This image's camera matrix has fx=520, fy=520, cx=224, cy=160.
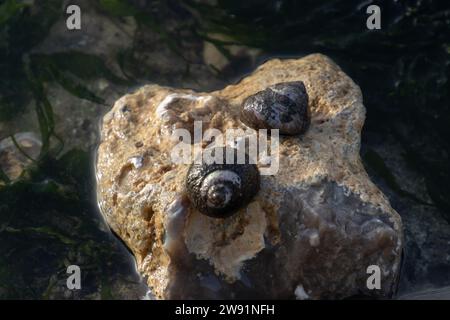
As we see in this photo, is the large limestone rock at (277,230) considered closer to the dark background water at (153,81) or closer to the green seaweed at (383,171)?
the dark background water at (153,81)

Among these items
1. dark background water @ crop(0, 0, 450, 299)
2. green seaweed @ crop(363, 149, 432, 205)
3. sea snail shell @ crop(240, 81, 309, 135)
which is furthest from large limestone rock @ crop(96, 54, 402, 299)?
green seaweed @ crop(363, 149, 432, 205)

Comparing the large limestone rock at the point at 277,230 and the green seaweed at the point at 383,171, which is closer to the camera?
the large limestone rock at the point at 277,230

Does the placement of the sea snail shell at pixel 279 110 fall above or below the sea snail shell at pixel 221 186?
above

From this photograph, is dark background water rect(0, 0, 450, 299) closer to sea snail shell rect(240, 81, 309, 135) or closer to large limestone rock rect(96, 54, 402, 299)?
large limestone rock rect(96, 54, 402, 299)

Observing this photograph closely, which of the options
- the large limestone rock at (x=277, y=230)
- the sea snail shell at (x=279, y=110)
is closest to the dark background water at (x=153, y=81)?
the large limestone rock at (x=277, y=230)

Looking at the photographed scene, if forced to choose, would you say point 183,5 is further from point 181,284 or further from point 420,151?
point 181,284

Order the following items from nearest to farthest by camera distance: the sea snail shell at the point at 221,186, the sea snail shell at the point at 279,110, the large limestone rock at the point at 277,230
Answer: the sea snail shell at the point at 221,186, the large limestone rock at the point at 277,230, the sea snail shell at the point at 279,110
